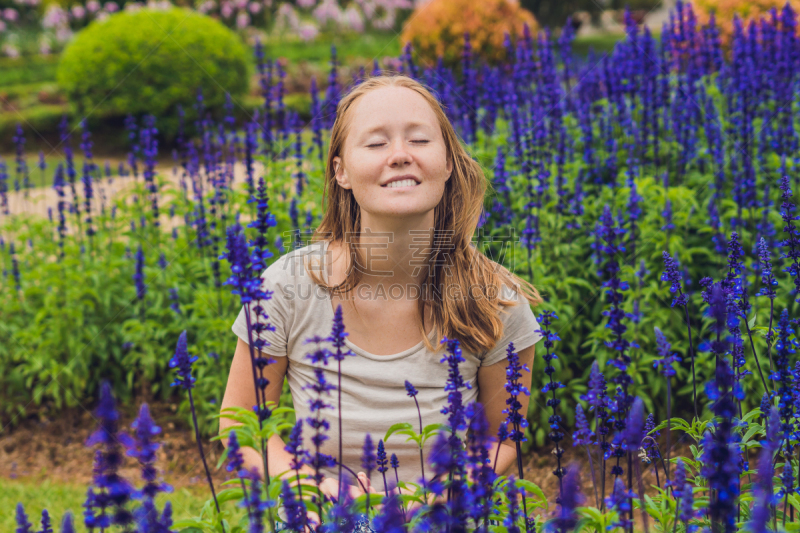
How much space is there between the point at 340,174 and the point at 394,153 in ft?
1.66

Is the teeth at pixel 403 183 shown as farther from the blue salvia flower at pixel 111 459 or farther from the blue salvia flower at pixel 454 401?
the blue salvia flower at pixel 111 459

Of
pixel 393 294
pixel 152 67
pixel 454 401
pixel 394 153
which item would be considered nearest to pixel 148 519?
pixel 454 401

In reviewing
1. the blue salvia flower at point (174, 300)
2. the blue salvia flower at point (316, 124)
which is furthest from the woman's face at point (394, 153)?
the blue salvia flower at point (316, 124)

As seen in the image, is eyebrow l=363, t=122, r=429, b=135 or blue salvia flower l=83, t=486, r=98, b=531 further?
eyebrow l=363, t=122, r=429, b=135

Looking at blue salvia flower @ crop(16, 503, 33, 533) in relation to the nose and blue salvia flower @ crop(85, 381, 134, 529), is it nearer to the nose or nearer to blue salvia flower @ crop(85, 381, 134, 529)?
blue salvia flower @ crop(85, 381, 134, 529)

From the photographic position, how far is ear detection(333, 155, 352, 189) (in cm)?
269

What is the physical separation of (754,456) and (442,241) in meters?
2.80

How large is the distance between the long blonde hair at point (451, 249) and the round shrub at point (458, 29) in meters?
9.64

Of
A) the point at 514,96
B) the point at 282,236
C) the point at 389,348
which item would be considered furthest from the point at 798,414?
the point at 514,96

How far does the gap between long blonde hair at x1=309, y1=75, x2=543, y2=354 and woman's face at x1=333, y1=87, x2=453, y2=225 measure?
0.44 feet

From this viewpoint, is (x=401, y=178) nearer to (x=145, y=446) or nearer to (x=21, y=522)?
(x=145, y=446)

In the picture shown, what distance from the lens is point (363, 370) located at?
2.53m

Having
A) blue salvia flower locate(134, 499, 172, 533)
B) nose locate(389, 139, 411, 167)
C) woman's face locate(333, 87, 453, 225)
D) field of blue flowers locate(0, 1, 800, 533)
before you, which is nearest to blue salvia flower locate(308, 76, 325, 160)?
field of blue flowers locate(0, 1, 800, 533)

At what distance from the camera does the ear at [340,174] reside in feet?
8.84
